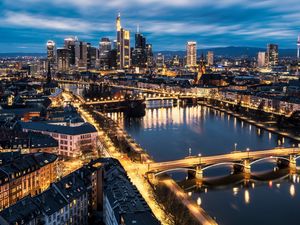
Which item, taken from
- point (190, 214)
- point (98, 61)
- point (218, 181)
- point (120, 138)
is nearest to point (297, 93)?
point (120, 138)

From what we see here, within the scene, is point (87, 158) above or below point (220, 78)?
below

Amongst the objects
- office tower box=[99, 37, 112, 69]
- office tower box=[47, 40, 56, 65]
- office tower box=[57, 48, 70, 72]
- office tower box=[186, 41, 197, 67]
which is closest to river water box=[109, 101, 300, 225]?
office tower box=[57, 48, 70, 72]

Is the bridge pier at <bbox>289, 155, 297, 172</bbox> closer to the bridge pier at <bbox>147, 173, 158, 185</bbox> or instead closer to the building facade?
the bridge pier at <bbox>147, 173, 158, 185</bbox>

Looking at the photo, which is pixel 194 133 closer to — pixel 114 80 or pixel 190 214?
pixel 190 214

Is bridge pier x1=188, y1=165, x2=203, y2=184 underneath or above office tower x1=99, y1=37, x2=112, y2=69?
underneath

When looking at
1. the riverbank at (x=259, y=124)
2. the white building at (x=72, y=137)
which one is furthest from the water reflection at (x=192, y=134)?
the white building at (x=72, y=137)

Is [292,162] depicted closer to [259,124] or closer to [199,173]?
[199,173]

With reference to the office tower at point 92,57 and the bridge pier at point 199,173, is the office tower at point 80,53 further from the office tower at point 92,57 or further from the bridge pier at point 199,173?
the bridge pier at point 199,173
